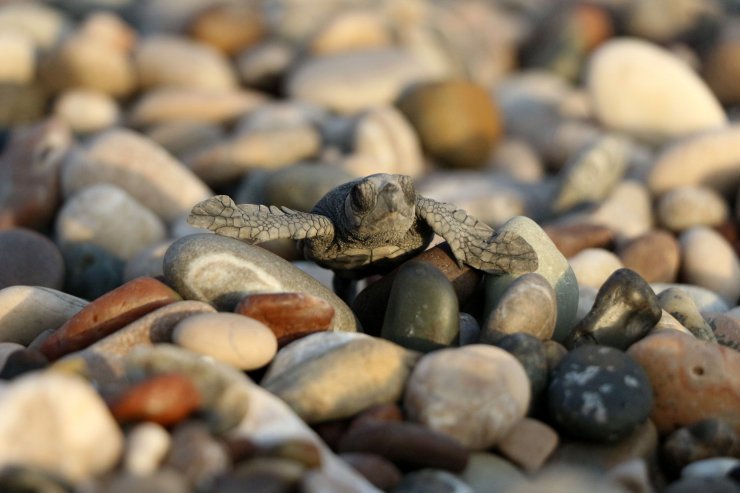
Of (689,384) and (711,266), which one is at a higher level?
(689,384)

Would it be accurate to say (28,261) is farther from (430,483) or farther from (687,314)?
(687,314)

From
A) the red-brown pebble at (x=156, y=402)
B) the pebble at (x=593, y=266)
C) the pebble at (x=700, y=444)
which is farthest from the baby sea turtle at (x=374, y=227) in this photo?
the red-brown pebble at (x=156, y=402)

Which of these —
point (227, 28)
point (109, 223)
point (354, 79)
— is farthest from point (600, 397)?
point (227, 28)

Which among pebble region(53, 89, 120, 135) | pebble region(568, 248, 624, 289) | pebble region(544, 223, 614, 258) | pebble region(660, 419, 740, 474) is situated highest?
pebble region(660, 419, 740, 474)

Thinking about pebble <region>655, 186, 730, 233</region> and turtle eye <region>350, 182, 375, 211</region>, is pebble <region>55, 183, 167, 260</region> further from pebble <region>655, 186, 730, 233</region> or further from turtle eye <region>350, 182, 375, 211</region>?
pebble <region>655, 186, 730, 233</region>

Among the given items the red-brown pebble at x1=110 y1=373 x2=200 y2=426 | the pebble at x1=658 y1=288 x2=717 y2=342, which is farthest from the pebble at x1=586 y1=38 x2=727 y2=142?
the red-brown pebble at x1=110 y1=373 x2=200 y2=426
